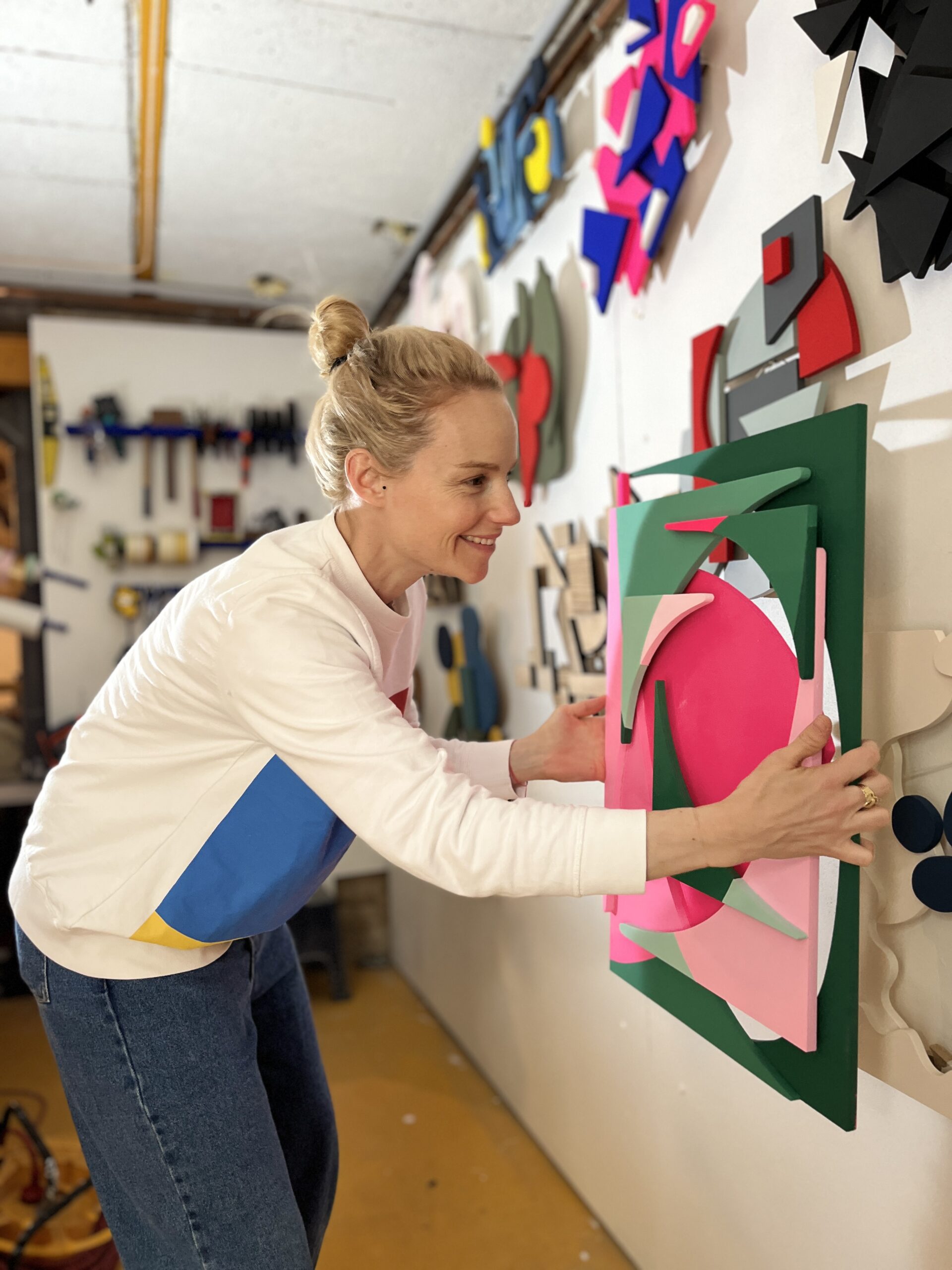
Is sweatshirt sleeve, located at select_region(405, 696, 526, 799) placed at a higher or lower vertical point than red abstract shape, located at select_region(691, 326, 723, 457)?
lower

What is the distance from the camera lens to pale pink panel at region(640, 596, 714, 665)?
111cm

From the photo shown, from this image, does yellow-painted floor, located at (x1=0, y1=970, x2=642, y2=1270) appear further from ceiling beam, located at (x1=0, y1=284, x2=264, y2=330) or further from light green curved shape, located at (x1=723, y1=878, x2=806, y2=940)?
ceiling beam, located at (x1=0, y1=284, x2=264, y2=330)

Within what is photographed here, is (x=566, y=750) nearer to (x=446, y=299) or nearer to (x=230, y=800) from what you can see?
(x=230, y=800)

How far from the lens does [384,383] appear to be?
1.15 meters

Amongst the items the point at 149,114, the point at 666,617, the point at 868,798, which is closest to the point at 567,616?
the point at 666,617

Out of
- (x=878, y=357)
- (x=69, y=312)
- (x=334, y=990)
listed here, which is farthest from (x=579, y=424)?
(x=69, y=312)

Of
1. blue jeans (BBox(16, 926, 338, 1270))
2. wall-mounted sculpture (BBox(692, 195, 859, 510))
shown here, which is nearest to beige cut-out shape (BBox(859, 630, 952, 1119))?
wall-mounted sculpture (BBox(692, 195, 859, 510))

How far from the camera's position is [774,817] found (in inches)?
33.5

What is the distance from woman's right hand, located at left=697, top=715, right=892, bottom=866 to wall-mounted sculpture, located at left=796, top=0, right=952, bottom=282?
53cm

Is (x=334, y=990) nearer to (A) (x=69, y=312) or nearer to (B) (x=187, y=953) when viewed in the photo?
(B) (x=187, y=953)

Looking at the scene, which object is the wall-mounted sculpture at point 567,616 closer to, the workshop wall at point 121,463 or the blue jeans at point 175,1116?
the blue jeans at point 175,1116

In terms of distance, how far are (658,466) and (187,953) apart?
87 centimetres

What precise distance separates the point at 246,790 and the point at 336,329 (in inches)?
24.2

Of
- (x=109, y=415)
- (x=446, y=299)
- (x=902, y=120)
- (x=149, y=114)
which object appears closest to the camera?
(x=902, y=120)
